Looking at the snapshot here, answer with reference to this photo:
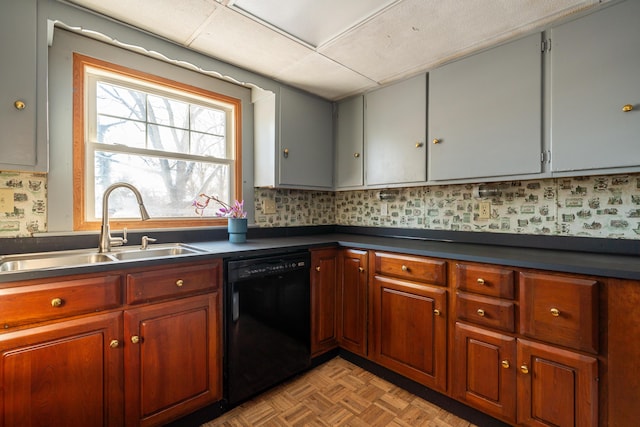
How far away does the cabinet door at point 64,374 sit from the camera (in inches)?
43.1

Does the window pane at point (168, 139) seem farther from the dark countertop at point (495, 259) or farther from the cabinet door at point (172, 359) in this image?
the cabinet door at point (172, 359)

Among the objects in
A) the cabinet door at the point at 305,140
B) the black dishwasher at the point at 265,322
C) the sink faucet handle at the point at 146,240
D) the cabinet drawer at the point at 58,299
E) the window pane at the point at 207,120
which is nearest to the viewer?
the cabinet drawer at the point at 58,299

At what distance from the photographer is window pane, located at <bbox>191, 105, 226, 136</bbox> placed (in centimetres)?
221

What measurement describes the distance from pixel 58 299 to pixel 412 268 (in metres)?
1.76

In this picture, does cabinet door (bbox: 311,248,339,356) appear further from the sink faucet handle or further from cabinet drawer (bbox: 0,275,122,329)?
cabinet drawer (bbox: 0,275,122,329)

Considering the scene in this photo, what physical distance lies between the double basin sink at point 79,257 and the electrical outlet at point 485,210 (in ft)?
6.15

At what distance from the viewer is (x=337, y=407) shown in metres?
1.71

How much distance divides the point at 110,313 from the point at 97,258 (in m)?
0.47

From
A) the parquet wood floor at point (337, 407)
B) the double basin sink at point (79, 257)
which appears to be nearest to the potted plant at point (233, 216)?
the double basin sink at point (79, 257)

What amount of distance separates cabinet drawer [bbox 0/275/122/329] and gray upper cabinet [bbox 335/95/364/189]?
184cm

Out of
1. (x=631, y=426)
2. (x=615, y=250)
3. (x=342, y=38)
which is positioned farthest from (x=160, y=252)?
(x=615, y=250)

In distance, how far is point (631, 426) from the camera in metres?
1.12

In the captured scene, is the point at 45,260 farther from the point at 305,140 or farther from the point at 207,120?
the point at 305,140

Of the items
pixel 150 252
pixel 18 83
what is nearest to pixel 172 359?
pixel 150 252
